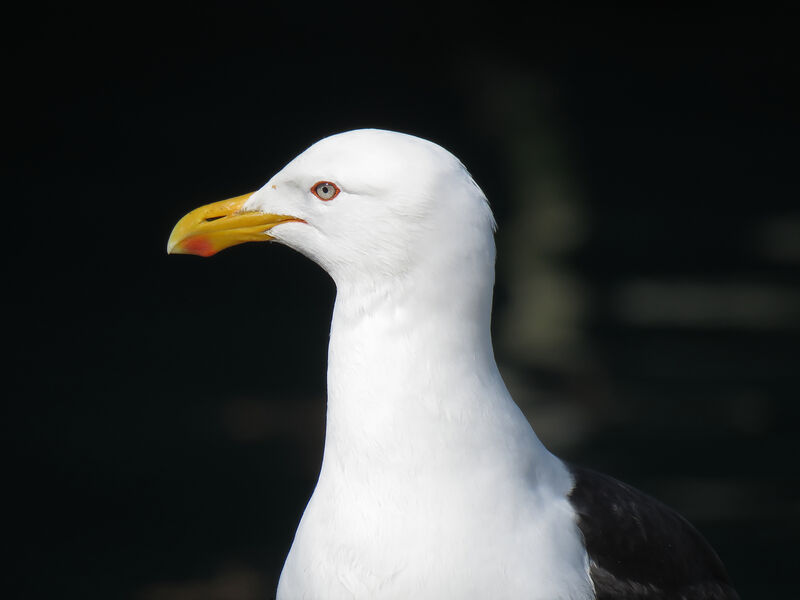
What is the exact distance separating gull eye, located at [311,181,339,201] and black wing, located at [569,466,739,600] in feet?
2.04

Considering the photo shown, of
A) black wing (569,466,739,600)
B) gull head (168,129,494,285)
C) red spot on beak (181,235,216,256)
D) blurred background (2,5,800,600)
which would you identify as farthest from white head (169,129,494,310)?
blurred background (2,5,800,600)

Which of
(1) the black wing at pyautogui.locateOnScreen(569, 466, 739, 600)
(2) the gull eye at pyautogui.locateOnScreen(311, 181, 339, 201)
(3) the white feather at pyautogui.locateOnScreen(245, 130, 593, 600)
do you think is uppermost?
(2) the gull eye at pyautogui.locateOnScreen(311, 181, 339, 201)

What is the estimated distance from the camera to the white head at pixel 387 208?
5.88ft

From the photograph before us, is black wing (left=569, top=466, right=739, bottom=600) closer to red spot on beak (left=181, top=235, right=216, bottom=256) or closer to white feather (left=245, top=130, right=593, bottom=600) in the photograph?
white feather (left=245, top=130, right=593, bottom=600)

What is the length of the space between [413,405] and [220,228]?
430 millimetres

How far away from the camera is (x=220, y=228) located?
198cm

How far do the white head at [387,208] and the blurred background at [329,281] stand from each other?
221cm

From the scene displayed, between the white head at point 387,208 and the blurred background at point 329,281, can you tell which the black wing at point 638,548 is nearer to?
the white head at point 387,208

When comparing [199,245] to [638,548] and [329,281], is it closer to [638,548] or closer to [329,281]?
[638,548]

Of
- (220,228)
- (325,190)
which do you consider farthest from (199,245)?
(325,190)

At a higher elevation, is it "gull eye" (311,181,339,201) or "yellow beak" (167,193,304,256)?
"gull eye" (311,181,339,201)

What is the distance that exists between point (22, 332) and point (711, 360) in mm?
2596

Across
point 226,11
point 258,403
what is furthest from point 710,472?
point 226,11

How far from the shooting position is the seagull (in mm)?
1806
